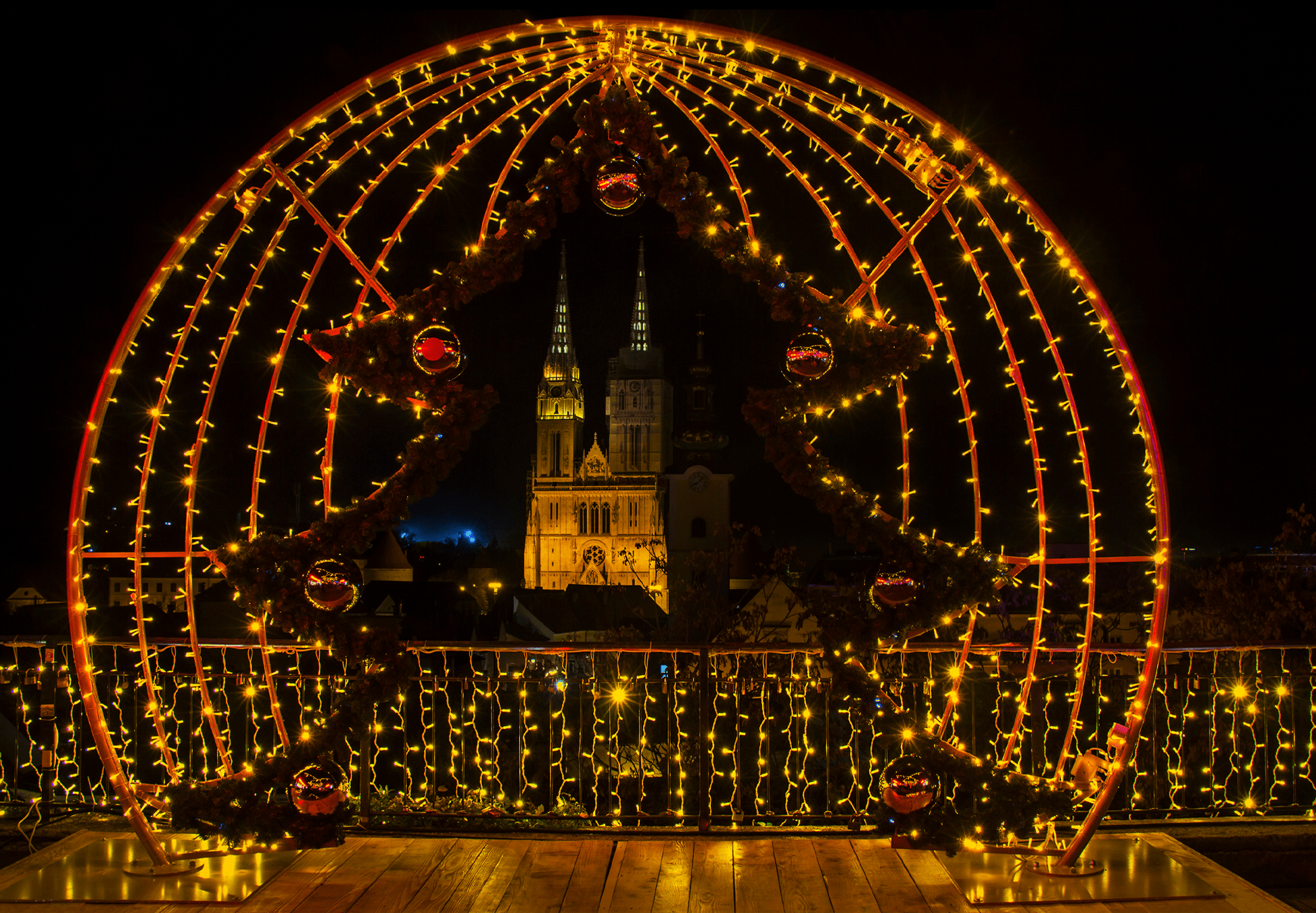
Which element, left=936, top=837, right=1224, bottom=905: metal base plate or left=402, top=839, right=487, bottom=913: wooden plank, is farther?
left=936, top=837, right=1224, bottom=905: metal base plate

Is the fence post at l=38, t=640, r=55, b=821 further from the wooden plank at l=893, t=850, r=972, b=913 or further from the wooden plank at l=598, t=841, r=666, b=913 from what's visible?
the wooden plank at l=893, t=850, r=972, b=913

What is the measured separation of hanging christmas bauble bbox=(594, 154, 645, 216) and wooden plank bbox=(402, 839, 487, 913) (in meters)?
2.88

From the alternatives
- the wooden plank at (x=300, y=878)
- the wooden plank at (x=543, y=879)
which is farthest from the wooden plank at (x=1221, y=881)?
the wooden plank at (x=300, y=878)

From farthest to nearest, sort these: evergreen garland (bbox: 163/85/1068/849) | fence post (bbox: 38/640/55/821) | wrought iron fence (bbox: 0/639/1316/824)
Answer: wrought iron fence (bbox: 0/639/1316/824) → fence post (bbox: 38/640/55/821) → evergreen garland (bbox: 163/85/1068/849)

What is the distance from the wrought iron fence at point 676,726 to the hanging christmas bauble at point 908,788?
0.15m

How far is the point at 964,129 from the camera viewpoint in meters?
8.11

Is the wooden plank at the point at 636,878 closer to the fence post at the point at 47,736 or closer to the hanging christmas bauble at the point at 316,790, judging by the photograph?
the hanging christmas bauble at the point at 316,790

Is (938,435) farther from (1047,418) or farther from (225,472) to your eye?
(225,472)

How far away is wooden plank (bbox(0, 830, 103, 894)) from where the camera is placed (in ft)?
13.2

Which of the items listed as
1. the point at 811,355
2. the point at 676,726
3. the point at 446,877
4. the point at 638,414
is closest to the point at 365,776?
the point at 446,877

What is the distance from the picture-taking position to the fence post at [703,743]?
460cm

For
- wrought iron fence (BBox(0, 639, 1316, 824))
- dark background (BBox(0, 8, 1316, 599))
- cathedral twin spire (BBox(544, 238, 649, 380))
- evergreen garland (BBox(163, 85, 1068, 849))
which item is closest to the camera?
evergreen garland (BBox(163, 85, 1068, 849))

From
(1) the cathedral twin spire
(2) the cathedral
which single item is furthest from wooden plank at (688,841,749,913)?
(1) the cathedral twin spire

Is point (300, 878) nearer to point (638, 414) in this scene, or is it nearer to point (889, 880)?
point (889, 880)
